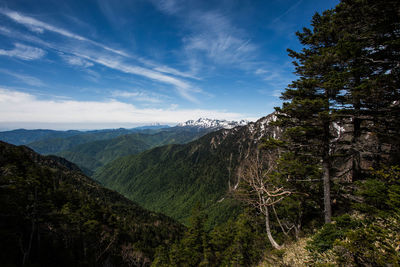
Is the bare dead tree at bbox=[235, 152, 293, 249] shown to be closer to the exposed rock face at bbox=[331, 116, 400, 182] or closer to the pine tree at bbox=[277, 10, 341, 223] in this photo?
the pine tree at bbox=[277, 10, 341, 223]

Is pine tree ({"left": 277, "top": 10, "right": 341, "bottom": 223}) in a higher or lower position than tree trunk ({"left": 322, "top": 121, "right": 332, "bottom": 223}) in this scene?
higher

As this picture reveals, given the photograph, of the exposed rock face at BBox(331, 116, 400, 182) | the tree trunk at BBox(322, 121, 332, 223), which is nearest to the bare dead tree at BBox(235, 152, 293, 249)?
the tree trunk at BBox(322, 121, 332, 223)

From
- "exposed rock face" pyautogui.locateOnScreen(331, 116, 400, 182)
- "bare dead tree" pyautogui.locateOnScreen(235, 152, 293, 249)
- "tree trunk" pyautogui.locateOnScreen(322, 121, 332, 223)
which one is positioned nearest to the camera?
"exposed rock face" pyautogui.locateOnScreen(331, 116, 400, 182)

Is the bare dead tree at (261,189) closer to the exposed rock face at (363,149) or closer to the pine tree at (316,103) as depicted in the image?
the pine tree at (316,103)

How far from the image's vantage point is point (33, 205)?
22.6m

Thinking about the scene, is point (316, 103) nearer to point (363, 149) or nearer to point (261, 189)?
point (363, 149)

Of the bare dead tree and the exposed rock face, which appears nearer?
the exposed rock face

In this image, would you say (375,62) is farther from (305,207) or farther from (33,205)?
(33,205)

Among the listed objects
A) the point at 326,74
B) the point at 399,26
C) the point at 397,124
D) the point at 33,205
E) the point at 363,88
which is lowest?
the point at 33,205

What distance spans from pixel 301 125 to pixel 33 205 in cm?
3419

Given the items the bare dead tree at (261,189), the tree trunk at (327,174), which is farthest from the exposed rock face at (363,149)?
the bare dead tree at (261,189)

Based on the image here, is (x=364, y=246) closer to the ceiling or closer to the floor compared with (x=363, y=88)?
closer to the floor

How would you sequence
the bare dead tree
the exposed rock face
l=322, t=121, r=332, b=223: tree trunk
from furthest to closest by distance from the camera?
l=322, t=121, r=332, b=223: tree trunk, the bare dead tree, the exposed rock face

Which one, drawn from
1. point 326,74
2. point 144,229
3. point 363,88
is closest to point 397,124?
point 363,88
